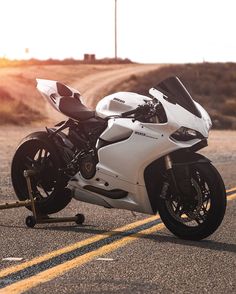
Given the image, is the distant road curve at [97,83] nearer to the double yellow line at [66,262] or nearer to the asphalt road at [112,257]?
the asphalt road at [112,257]

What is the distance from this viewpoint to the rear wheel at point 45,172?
775cm

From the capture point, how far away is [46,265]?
5715mm

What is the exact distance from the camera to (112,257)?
19.7ft

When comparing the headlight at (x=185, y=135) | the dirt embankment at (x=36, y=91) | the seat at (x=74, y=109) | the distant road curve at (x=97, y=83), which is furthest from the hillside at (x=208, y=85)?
the headlight at (x=185, y=135)

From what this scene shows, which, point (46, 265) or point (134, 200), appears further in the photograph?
point (134, 200)

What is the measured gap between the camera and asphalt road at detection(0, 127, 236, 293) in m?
5.08

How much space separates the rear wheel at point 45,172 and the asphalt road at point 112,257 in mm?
305

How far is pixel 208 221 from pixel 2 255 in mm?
1849

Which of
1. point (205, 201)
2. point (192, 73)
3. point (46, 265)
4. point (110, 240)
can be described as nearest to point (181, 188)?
point (205, 201)

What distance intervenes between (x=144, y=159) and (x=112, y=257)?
3.95 ft

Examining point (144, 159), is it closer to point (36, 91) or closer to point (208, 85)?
point (36, 91)

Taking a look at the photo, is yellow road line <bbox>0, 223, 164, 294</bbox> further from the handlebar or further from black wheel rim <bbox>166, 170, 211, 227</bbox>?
the handlebar

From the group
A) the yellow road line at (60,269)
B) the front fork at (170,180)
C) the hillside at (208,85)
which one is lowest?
the hillside at (208,85)

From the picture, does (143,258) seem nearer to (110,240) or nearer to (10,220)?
(110,240)
